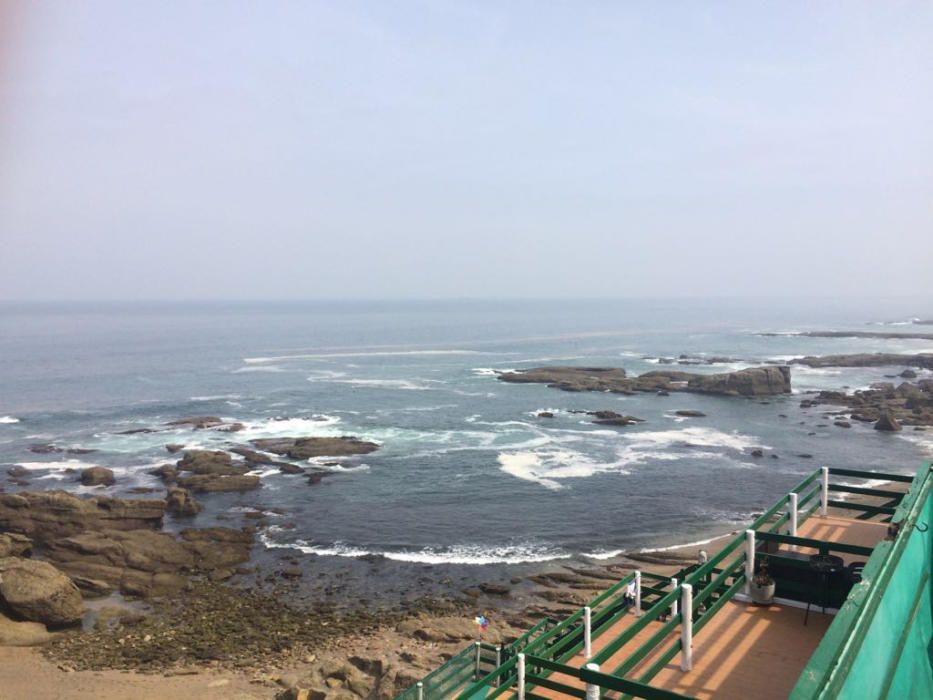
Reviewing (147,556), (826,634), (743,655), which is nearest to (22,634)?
(147,556)

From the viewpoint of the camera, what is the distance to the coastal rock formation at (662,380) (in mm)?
71062

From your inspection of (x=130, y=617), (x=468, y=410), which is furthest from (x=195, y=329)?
(x=130, y=617)

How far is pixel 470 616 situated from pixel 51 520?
23.6 metres

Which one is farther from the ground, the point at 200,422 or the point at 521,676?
the point at 521,676

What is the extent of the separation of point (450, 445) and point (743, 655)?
41.2 metres

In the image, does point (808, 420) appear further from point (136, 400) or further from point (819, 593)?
point (136, 400)

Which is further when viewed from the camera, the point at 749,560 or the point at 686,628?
the point at 749,560

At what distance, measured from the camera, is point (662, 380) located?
3041 inches

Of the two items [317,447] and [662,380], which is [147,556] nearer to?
[317,447]

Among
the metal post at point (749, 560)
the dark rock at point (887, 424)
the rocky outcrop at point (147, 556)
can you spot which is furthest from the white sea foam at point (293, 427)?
the dark rock at point (887, 424)

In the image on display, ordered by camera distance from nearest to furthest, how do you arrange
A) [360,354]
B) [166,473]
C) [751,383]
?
1. [166,473]
2. [751,383]
3. [360,354]

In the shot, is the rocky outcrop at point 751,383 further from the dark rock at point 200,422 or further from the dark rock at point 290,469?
the dark rock at point 200,422

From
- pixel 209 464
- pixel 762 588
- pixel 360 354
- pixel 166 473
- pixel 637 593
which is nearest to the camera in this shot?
pixel 762 588

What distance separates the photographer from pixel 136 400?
68688mm
